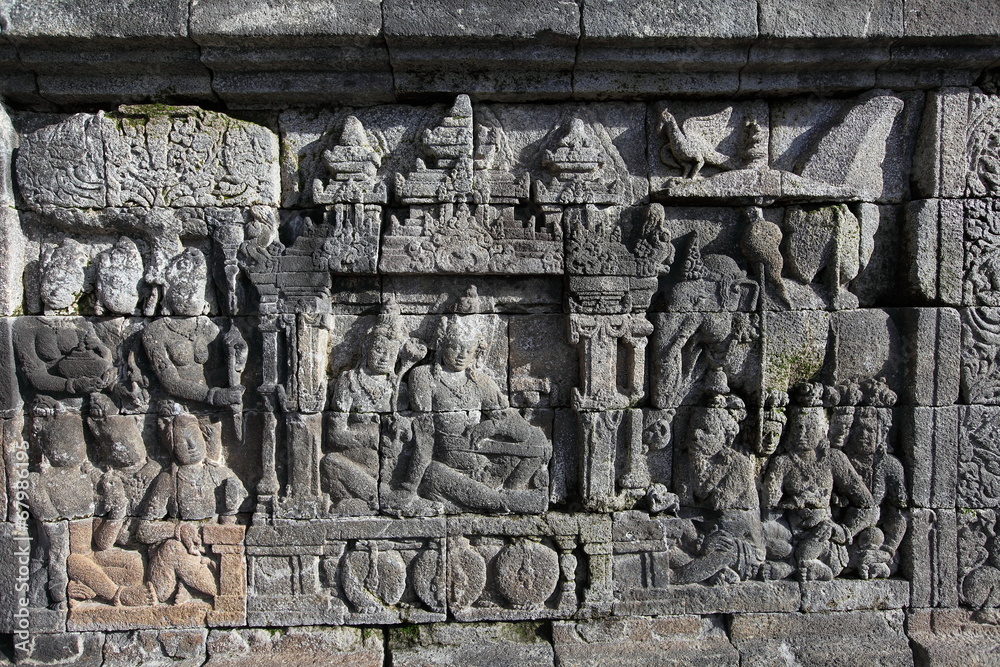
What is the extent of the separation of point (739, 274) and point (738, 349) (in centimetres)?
47

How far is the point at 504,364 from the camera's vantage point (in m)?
4.00

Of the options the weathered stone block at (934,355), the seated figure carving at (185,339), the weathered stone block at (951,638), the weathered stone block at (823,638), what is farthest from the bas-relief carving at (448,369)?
the weathered stone block at (951,638)

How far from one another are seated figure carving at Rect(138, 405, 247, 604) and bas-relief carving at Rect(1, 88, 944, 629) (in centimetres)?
2

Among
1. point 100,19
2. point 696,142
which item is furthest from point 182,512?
point 696,142

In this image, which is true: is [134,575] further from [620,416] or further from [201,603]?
[620,416]

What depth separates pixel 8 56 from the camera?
3.54 m

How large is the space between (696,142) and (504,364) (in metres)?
1.86

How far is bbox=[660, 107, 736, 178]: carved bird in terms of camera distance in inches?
151

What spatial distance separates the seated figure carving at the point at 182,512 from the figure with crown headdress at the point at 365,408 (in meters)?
0.68

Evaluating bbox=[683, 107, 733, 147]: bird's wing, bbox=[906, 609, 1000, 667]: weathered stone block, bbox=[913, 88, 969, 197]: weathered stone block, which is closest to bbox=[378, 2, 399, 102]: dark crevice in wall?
bbox=[683, 107, 733, 147]: bird's wing

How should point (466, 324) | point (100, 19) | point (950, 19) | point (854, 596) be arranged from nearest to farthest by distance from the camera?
point (100, 19)
point (950, 19)
point (466, 324)
point (854, 596)

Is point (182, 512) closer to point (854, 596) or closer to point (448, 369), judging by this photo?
point (448, 369)

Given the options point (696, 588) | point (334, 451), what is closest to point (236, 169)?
point (334, 451)

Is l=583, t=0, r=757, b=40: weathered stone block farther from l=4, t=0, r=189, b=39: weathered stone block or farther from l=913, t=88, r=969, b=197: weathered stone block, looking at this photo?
l=4, t=0, r=189, b=39: weathered stone block
